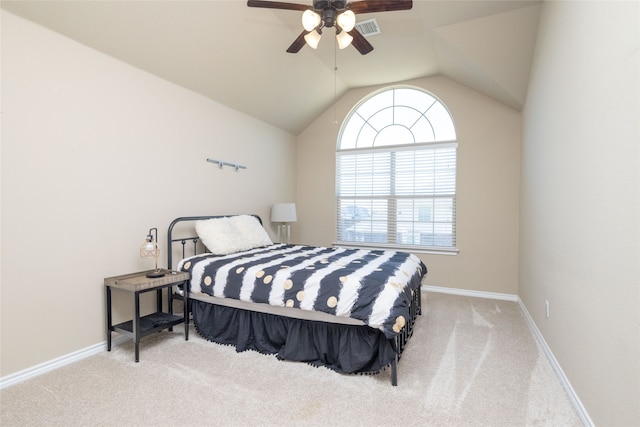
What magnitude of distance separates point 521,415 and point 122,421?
7.20ft

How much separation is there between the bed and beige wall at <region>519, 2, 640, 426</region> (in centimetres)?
99

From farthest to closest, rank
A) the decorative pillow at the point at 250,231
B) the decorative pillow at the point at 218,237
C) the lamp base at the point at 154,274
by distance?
the decorative pillow at the point at 250,231
the decorative pillow at the point at 218,237
the lamp base at the point at 154,274

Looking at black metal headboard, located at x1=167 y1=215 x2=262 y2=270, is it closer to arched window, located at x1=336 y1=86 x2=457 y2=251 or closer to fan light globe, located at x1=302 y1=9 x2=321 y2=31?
fan light globe, located at x1=302 y1=9 x2=321 y2=31

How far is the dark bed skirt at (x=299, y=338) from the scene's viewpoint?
2.17 metres

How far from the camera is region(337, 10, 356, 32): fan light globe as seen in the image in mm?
2213

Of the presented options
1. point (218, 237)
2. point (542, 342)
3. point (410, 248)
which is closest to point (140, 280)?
point (218, 237)

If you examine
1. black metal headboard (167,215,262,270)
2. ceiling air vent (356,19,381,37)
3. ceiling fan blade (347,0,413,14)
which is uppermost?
ceiling air vent (356,19,381,37)

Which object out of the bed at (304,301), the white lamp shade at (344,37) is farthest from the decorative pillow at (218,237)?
the white lamp shade at (344,37)

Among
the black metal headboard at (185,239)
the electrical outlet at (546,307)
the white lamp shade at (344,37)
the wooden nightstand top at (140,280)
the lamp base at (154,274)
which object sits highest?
the white lamp shade at (344,37)

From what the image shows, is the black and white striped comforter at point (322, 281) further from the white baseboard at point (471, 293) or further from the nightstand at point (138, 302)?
the white baseboard at point (471, 293)

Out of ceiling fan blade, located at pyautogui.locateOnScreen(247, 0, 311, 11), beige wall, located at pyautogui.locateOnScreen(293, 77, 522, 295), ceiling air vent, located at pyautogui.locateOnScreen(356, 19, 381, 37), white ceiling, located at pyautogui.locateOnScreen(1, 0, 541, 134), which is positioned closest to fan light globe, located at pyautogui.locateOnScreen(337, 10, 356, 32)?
ceiling fan blade, located at pyautogui.locateOnScreen(247, 0, 311, 11)

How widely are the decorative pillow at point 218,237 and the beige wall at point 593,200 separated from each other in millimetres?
2850

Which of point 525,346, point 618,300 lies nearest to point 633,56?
point 618,300

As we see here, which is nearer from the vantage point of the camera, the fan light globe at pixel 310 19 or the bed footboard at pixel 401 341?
the bed footboard at pixel 401 341
